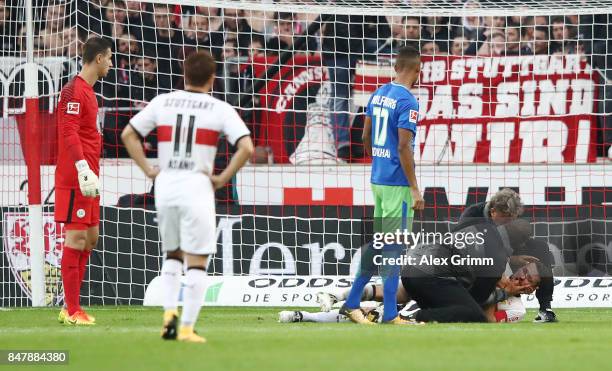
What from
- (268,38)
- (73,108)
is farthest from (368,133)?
(268,38)

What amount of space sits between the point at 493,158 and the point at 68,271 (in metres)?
6.75

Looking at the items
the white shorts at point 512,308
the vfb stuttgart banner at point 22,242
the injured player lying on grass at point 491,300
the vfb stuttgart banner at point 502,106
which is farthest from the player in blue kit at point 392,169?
the vfb stuttgart banner at point 502,106

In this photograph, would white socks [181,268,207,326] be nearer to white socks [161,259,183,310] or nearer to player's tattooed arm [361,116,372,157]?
white socks [161,259,183,310]

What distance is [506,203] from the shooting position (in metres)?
10.4

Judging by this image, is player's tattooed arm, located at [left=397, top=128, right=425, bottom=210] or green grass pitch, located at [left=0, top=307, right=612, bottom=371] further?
player's tattooed arm, located at [left=397, top=128, right=425, bottom=210]

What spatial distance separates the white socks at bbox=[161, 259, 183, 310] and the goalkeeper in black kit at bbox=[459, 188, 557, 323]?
11.4ft

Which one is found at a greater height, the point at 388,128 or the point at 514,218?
the point at 388,128

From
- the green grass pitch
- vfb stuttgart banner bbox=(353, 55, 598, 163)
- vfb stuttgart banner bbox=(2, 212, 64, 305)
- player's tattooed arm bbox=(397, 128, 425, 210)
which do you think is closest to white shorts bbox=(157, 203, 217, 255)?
the green grass pitch

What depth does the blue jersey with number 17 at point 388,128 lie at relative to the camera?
9859 millimetres

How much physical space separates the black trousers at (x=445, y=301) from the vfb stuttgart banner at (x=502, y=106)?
5.00 metres

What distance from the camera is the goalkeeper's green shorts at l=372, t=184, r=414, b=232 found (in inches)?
392

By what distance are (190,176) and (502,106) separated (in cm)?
841

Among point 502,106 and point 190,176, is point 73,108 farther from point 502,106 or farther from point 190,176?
point 502,106

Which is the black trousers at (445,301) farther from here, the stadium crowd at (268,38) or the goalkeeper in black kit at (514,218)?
the stadium crowd at (268,38)
